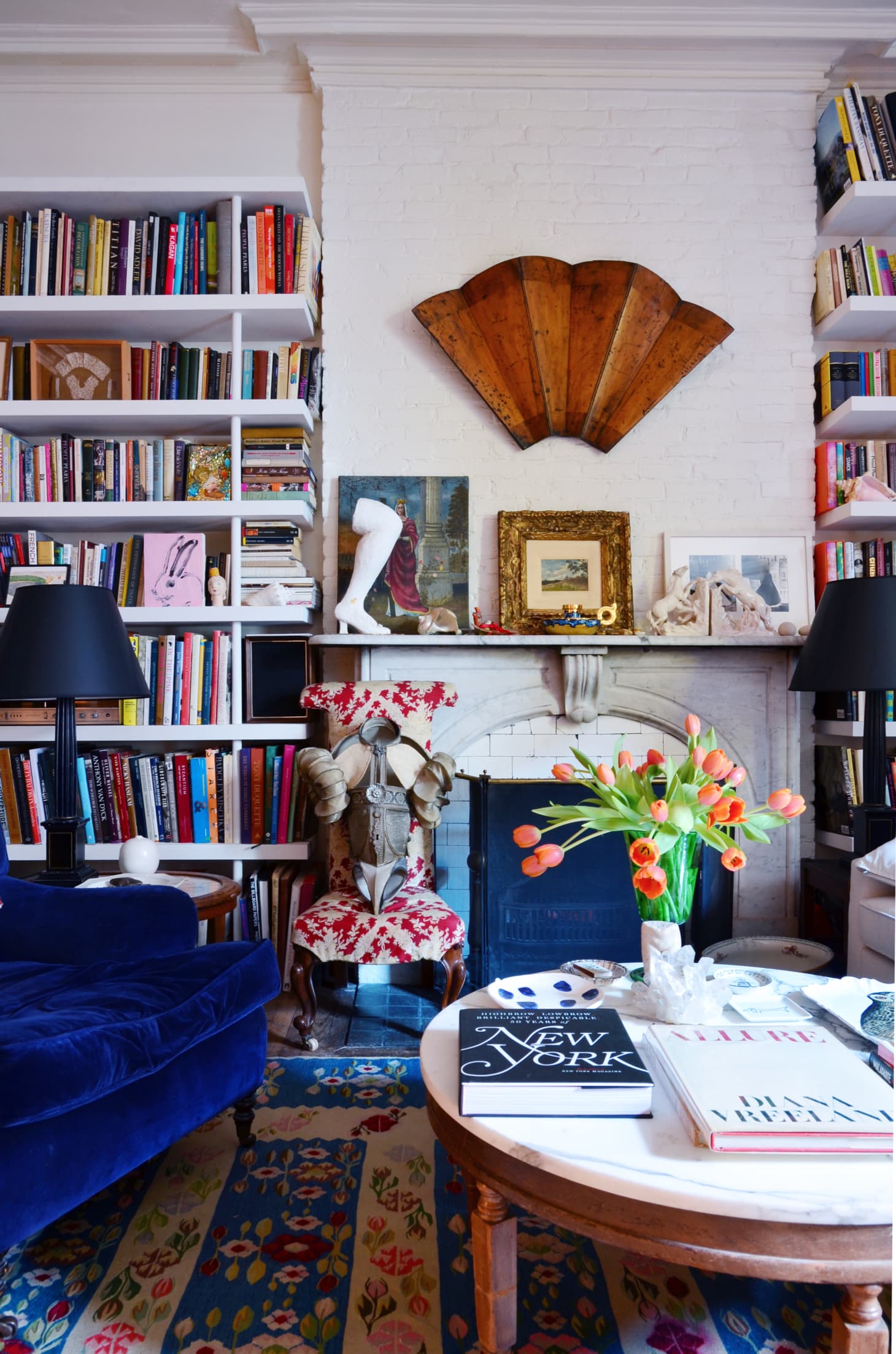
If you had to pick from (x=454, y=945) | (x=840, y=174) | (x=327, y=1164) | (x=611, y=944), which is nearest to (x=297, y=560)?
(x=454, y=945)

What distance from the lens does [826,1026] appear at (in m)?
1.28

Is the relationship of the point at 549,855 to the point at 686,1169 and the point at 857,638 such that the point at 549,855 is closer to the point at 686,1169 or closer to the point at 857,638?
the point at 686,1169

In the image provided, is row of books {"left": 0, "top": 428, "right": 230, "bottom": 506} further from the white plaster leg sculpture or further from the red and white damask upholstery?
the red and white damask upholstery

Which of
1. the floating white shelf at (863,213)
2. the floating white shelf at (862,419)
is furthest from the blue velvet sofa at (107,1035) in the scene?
the floating white shelf at (863,213)

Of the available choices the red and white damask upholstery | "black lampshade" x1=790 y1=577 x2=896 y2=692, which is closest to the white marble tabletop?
the red and white damask upholstery

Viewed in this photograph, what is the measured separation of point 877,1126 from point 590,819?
587 mm

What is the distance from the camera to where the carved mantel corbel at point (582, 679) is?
2.77 m

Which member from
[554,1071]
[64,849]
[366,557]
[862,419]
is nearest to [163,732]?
[64,849]

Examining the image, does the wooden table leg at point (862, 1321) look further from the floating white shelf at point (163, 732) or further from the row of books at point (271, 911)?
the floating white shelf at point (163, 732)

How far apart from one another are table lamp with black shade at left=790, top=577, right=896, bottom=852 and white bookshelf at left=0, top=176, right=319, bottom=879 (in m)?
1.64

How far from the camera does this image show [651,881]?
1.31 meters

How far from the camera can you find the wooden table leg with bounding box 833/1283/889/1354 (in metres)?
0.85

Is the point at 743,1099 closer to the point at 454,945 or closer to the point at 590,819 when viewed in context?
the point at 590,819

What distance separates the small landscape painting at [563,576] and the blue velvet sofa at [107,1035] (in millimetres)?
1655
